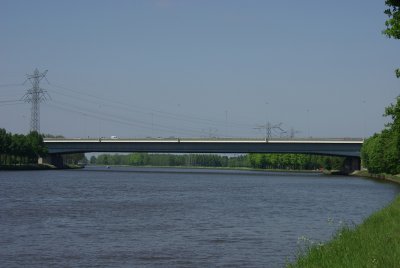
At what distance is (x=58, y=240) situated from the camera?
35812 mm

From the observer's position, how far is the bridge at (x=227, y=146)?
561 ft

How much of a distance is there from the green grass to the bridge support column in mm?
160321

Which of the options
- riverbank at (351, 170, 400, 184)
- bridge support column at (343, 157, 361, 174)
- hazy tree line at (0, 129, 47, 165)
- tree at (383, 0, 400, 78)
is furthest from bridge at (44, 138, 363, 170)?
tree at (383, 0, 400, 78)

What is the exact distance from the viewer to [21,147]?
170 meters

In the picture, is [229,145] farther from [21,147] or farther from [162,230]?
[162,230]

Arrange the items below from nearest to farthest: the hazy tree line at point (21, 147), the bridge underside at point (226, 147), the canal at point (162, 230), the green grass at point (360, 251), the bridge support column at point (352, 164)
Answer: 1. the green grass at point (360, 251)
2. the canal at point (162, 230)
3. the hazy tree line at point (21, 147)
4. the bridge underside at point (226, 147)
5. the bridge support column at point (352, 164)

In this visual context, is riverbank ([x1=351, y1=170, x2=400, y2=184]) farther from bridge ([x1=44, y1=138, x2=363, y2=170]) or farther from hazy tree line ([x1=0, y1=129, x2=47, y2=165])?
hazy tree line ([x1=0, y1=129, x2=47, y2=165])

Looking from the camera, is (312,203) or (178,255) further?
(312,203)

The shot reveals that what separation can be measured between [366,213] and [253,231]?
55.7 feet

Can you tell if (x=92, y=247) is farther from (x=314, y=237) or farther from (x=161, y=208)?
(x=161, y=208)

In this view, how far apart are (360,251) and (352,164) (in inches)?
6828

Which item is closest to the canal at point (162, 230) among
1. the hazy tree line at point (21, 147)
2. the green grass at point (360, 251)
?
the green grass at point (360, 251)

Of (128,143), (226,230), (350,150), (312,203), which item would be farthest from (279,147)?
(226,230)

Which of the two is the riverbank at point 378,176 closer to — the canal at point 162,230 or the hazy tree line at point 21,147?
the canal at point 162,230
